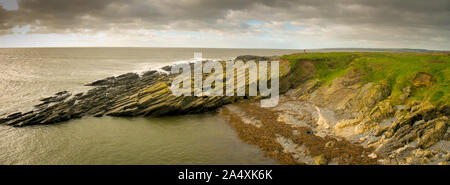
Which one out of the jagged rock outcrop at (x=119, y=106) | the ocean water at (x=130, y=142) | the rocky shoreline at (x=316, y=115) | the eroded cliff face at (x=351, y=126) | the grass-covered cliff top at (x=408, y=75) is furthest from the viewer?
the jagged rock outcrop at (x=119, y=106)

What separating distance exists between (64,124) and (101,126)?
5250 millimetres

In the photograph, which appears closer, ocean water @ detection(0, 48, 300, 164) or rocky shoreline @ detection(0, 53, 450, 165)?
rocky shoreline @ detection(0, 53, 450, 165)

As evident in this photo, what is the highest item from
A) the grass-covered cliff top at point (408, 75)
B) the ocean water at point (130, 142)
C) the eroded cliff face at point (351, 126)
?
the grass-covered cliff top at point (408, 75)

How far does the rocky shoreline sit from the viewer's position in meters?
18.9

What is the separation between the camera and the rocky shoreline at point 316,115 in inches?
744

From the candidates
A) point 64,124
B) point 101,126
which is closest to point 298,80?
point 101,126

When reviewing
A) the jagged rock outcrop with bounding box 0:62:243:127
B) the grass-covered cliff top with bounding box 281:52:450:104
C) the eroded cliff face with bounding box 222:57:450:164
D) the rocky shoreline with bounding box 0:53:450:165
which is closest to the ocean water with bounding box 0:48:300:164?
the jagged rock outcrop with bounding box 0:62:243:127

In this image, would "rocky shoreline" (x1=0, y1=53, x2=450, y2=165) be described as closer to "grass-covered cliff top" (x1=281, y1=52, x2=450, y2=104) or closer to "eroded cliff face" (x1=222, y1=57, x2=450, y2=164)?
"eroded cliff face" (x1=222, y1=57, x2=450, y2=164)

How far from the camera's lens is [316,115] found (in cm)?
2953

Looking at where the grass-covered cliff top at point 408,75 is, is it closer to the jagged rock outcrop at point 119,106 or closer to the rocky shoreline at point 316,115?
the rocky shoreline at point 316,115

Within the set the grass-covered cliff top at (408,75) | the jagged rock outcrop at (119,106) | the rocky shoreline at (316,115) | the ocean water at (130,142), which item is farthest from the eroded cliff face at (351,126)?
the jagged rock outcrop at (119,106)

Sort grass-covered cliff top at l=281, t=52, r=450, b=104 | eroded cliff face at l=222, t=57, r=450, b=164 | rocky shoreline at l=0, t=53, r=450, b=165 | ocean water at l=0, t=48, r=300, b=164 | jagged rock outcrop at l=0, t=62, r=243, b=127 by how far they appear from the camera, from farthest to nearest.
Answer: jagged rock outcrop at l=0, t=62, r=243, b=127, grass-covered cliff top at l=281, t=52, r=450, b=104, ocean water at l=0, t=48, r=300, b=164, rocky shoreline at l=0, t=53, r=450, b=165, eroded cliff face at l=222, t=57, r=450, b=164

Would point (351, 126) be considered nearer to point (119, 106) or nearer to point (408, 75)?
point (408, 75)

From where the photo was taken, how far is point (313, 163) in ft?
62.5
